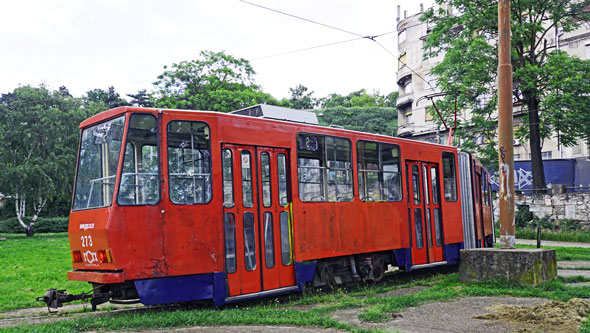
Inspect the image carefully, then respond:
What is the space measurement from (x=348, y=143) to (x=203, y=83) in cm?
3183

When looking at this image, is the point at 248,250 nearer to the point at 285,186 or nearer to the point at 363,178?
the point at 285,186

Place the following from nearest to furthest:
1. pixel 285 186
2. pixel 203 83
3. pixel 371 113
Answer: pixel 285 186 < pixel 203 83 < pixel 371 113

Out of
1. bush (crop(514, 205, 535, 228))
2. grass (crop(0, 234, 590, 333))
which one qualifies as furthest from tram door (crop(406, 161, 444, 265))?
bush (crop(514, 205, 535, 228))

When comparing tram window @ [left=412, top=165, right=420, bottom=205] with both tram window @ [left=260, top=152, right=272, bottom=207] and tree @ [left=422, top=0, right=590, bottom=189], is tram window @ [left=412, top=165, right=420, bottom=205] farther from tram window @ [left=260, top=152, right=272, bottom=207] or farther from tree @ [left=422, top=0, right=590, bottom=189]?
tree @ [left=422, top=0, right=590, bottom=189]

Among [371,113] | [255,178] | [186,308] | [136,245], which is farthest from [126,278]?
[371,113]

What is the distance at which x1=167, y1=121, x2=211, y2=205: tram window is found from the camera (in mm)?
9094

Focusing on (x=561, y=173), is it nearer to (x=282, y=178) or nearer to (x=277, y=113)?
(x=277, y=113)

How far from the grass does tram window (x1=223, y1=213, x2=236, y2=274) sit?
68 centimetres

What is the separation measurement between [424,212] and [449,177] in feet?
5.45

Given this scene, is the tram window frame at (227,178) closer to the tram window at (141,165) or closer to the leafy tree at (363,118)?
the tram window at (141,165)

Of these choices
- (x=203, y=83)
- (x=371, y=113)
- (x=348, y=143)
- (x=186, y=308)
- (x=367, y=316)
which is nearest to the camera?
(x=367, y=316)

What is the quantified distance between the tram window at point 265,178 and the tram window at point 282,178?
0.81 ft

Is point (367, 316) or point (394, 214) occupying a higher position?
point (394, 214)

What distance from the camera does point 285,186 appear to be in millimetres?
10492
